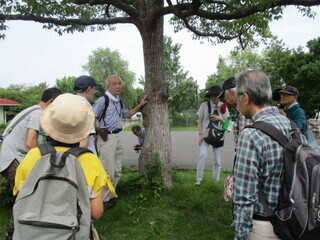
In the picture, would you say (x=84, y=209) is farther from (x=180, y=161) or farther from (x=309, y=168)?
(x=180, y=161)

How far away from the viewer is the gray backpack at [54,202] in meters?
1.46

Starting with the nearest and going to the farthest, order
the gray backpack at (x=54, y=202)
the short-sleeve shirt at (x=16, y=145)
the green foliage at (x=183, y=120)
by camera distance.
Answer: the gray backpack at (x=54, y=202) < the short-sleeve shirt at (x=16, y=145) < the green foliage at (x=183, y=120)

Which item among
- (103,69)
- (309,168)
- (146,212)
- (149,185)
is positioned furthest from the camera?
(103,69)

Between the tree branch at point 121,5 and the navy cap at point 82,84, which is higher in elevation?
the tree branch at point 121,5

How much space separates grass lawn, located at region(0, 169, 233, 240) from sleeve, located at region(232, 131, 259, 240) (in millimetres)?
1711

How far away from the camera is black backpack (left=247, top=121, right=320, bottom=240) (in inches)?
60.2

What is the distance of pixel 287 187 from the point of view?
1655 millimetres

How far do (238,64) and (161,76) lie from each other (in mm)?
50028

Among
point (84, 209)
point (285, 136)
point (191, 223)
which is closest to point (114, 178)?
point (191, 223)

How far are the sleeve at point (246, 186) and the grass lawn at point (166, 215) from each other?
1.71m

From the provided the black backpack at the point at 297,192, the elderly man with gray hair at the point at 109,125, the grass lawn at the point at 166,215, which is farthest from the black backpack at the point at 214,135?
the black backpack at the point at 297,192

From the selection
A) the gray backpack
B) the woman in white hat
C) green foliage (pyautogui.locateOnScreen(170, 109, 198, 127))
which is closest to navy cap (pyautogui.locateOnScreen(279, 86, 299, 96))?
the woman in white hat

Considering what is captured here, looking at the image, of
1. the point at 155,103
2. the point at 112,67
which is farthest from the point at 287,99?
the point at 112,67

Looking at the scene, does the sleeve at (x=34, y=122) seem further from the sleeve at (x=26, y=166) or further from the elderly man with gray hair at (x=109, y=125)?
the sleeve at (x=26, y=166)
